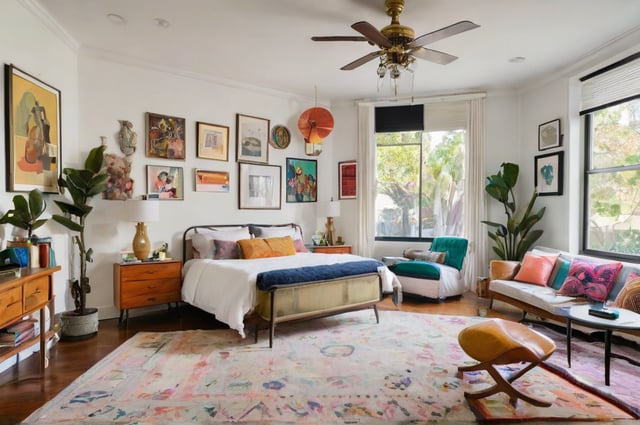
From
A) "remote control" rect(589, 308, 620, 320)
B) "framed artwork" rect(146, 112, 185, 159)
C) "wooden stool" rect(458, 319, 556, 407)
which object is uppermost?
"framed artwork" rect(146, 112, 185, 159)

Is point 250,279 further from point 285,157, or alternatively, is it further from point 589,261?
point 589,261

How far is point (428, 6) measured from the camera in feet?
10.5

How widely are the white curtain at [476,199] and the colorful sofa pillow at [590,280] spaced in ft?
5.93

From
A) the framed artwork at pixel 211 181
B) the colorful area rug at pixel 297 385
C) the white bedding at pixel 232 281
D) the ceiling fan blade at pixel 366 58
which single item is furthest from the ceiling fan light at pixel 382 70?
the framed artwork at pixel 211 181

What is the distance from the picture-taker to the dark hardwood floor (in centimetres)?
243

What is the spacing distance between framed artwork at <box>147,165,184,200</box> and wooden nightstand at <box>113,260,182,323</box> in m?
0.92

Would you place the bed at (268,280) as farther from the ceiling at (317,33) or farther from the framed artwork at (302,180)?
the ceiling at (317,33)

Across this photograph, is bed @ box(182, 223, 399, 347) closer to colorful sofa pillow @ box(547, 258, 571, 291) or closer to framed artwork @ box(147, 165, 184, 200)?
framed artwork @ box(147, 165, 184, 200)

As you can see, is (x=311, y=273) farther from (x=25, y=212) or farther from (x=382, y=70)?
(x=25, y=212)

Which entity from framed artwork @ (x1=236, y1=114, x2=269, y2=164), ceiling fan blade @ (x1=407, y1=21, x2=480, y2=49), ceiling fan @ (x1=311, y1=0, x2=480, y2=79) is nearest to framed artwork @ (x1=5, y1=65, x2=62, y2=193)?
framed artwork @ (x1=236, y1=114, x2=269, y2=164)

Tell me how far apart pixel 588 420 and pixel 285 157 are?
4.68 metres

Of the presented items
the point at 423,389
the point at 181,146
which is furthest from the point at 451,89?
the point at 423,389

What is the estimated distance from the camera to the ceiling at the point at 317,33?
3.23 m

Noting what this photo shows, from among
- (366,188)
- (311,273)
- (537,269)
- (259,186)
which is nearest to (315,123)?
(259,186)
